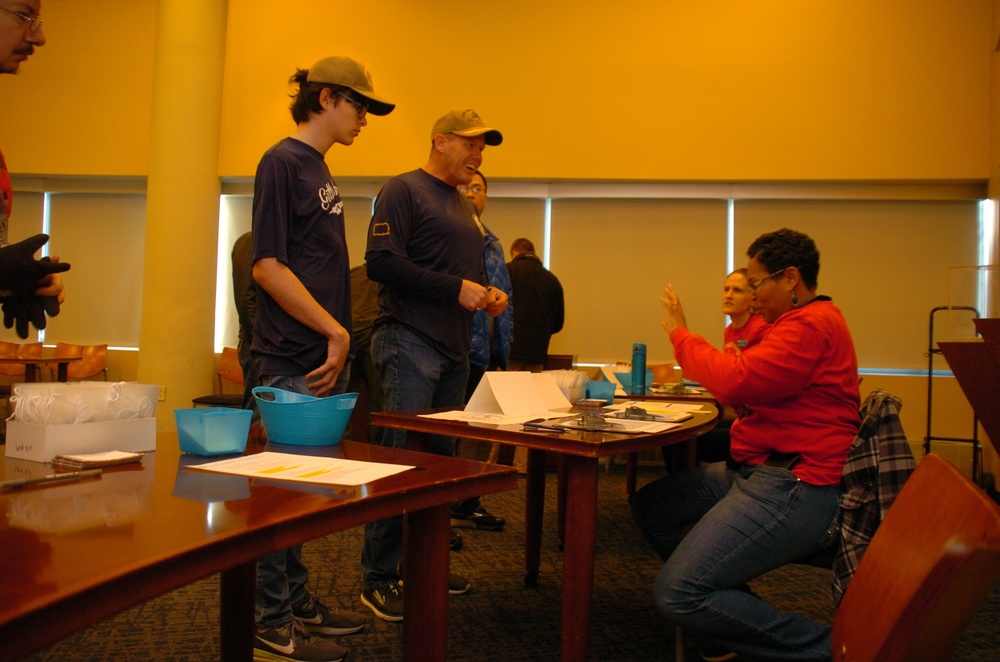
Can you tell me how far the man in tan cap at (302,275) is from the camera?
1672 millimetres

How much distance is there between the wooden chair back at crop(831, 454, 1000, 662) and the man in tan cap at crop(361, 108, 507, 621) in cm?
126

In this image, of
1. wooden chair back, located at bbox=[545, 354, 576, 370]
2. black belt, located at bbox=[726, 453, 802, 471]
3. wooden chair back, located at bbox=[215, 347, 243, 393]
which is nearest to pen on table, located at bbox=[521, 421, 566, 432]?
black belt, located at bbox=[726, 453, 802, 471]

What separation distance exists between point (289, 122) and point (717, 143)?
123 inches

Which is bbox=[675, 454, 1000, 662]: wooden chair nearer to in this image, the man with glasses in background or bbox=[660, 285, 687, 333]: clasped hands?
bbox=[660, 285, 687, 333]: clasped hands

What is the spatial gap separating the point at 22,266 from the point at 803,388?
4.82ft

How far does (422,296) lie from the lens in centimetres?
217

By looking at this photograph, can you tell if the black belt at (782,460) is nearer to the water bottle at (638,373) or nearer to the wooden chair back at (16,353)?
the water bottle at (638,373)

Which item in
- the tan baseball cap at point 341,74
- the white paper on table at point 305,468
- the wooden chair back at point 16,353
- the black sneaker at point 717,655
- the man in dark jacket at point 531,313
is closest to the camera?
the white paper on table at point 305,468

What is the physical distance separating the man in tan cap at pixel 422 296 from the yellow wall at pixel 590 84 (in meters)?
3.27

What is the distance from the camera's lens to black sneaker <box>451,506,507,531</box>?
10.7ft

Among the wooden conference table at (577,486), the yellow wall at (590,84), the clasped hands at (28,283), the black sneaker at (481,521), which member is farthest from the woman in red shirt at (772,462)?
the yellow wall at (590,84)

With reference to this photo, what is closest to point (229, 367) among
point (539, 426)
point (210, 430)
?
point (539, 426)

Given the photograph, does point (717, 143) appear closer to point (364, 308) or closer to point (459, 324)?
point (364, 308)

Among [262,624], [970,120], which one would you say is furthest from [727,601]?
[970,120]
